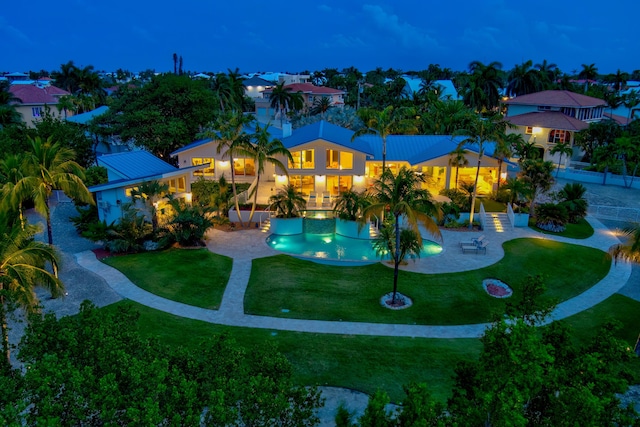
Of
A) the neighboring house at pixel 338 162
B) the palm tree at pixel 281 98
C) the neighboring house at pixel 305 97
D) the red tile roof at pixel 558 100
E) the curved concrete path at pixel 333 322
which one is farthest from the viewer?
the neighboring house at pixel 305 97

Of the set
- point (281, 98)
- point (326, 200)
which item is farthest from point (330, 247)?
point (281, 98)

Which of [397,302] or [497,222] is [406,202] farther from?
[497,222]

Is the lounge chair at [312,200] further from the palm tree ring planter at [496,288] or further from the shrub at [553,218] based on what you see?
the shrub at [553,218]

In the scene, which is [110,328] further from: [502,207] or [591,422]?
[502,207]

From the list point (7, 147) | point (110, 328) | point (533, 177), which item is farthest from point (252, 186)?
point (110, 328)

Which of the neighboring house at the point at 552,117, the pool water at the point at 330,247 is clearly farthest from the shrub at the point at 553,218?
the neighboring house at the point at 552,117

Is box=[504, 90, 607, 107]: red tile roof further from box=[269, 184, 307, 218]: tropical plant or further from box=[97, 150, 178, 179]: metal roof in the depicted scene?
box=[97, 150, 178, 179]: metal roof
